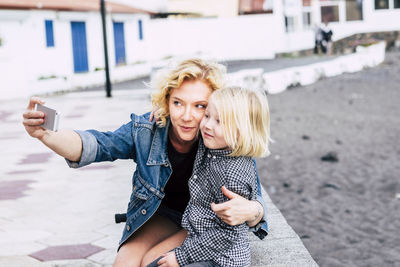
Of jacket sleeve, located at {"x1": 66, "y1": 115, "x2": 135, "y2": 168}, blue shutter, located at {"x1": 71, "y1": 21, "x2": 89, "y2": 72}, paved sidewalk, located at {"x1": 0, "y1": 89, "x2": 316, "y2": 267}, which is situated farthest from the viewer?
blue shutter, located at {"x1": 71, "y1": 21, "x2": 89, "y2": 72}

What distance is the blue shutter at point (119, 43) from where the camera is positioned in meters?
23.9

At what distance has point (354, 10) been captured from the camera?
34.3 m

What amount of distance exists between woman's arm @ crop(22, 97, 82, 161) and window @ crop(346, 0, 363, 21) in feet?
110

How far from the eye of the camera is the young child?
245 centimetres

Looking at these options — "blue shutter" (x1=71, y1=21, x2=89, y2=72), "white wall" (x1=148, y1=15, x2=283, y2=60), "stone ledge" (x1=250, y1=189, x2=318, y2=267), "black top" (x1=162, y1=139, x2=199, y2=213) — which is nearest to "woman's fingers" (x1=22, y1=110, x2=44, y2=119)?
"black top" (x1=162, y1=139, x2=199, y2=213)

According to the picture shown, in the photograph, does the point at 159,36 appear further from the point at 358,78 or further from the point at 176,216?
the point at 176,216

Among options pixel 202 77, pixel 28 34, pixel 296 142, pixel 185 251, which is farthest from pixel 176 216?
pixel 28 34

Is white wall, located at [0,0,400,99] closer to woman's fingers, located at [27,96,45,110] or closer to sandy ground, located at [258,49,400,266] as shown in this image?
sandy ground, located at [258,49,400,266]

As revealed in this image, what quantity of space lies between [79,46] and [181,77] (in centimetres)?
1870

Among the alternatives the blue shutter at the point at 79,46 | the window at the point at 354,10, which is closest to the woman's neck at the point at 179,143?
the blue shutter at the point at 79,46

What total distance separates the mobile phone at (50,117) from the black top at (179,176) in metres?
0.70

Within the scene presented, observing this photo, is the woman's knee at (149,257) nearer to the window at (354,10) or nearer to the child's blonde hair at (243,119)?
the child's blonde hair at (243,119)

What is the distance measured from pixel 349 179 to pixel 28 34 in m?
12.8

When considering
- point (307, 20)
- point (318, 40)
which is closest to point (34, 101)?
point (318, 40)
